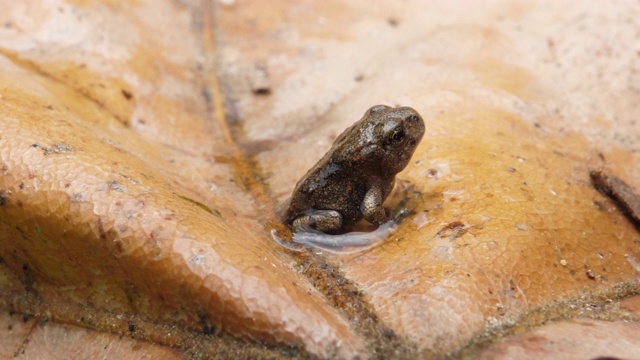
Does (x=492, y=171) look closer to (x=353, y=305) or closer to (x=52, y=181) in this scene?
(x=353, y=305)

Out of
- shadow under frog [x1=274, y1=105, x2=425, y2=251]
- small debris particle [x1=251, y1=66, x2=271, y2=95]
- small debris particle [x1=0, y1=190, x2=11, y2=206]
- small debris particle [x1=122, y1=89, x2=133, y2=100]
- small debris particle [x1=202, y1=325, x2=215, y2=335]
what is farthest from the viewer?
small debris particle [x1=251, y1=66, x2=271, y2=95]

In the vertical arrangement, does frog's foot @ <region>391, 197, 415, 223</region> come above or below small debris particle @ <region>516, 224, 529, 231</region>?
below

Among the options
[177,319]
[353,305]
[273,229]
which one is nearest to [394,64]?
[273,229]

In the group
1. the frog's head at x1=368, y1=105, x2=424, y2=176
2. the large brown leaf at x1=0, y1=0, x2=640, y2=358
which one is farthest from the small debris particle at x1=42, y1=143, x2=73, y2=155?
the frog's head at x1=368, y1=105, x2=424, y2=176

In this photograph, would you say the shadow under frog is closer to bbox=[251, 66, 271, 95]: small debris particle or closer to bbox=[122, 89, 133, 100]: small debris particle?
bbox=[251, 66, 271, 95]: small debris particle

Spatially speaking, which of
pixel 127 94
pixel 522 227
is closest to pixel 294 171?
pixel 127 94

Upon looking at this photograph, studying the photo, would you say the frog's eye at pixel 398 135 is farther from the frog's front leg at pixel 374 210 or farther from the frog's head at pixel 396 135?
the frog's front leg at pixel 374 210

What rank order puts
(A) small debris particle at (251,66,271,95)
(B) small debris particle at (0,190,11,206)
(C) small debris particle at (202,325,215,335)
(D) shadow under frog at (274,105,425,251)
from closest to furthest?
(C) small debris particle at (202,325,215,335), (B) small debris particle at (0,190,11,206), (D) shadow under frog at (274,105,425,251), (A) small debris particle at (251,66,271,95)
